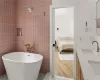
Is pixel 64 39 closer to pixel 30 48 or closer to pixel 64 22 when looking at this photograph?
pixel 64 22

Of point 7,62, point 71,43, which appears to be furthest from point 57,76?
point 7,62

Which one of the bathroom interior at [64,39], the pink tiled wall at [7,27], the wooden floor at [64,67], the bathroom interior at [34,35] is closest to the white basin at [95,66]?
the bathroom interior at [34,35]

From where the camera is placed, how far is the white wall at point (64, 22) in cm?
360

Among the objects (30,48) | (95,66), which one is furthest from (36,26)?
(95,66)

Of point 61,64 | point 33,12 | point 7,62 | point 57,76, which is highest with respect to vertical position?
point 33,12

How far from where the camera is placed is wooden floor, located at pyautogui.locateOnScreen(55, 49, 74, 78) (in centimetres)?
370

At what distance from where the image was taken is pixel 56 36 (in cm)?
385

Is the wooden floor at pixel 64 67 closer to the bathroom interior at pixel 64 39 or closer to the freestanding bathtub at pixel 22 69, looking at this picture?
the bathroom interior at pixel 64 39

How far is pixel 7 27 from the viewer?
404cm

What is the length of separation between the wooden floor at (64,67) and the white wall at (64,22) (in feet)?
2.02

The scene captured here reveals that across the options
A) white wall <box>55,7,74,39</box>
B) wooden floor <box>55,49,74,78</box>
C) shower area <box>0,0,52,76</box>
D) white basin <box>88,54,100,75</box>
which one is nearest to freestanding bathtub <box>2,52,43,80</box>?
shower area <box>0,0,52,76</box>

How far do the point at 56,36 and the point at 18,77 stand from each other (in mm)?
1589

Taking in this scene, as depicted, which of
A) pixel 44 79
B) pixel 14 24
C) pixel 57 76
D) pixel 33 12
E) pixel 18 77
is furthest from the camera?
pixel 14 24

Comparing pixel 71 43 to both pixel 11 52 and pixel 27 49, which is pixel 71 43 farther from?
pixel 11 52
